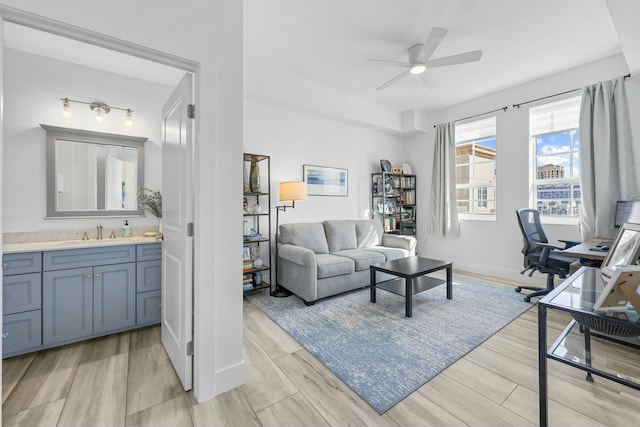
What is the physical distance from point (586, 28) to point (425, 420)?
3.75 metres

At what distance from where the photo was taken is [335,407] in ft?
5.06

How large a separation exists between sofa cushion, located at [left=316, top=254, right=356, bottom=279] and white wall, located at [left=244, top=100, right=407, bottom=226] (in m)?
0.99

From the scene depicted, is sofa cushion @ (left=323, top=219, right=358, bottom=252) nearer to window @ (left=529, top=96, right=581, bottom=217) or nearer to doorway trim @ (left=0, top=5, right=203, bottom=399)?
doorway trim @ (left=0, top=5, right=203, bottom=399)

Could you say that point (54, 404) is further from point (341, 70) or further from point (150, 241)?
point (341, 70)

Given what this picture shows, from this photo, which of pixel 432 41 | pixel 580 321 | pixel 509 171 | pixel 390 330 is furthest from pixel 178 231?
pixel 509 171

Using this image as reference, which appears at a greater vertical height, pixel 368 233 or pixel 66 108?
pixel 66 108

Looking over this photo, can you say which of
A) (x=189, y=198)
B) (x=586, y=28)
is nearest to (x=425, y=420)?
(x=189, y=198)

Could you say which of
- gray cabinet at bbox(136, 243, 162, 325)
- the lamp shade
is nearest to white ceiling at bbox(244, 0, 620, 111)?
the lamp shade

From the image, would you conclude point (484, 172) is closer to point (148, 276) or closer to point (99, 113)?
point (148, 276)

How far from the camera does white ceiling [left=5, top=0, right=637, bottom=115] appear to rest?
2355 mm

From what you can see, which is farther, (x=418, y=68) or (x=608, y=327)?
(x=418, y=68)

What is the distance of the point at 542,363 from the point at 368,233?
315 cm

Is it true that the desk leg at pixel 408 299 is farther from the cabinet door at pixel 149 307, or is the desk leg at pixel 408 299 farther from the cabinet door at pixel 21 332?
the cabinet door at pixel 21 332

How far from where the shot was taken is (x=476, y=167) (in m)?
4.61
